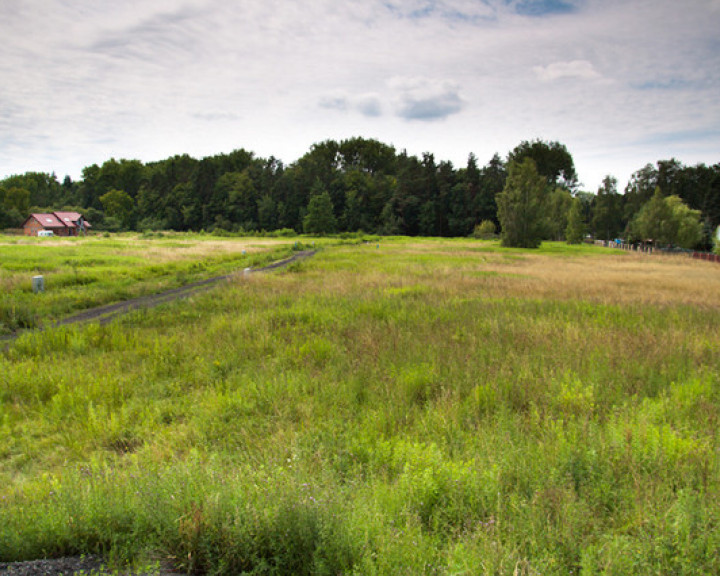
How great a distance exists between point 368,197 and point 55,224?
2867 inches

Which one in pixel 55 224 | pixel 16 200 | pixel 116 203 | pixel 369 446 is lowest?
pixel 369 446

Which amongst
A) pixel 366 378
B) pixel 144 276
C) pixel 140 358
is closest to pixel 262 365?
pixel 366 378

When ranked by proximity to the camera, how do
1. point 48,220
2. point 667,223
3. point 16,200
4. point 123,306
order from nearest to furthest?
point 123,306
point 667,223
point 48,220
point 16,200

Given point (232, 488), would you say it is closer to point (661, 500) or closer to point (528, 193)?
point (661, 500)

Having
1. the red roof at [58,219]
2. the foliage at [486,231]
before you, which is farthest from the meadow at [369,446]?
the red roof at [58,219]

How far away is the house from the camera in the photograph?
299 feet

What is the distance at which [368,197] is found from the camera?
10462 centimetres

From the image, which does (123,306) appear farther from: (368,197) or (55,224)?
(55,224)

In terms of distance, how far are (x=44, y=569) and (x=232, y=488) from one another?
47.9 inches

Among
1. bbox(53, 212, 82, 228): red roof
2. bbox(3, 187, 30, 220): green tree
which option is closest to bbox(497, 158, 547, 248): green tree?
bbox(53, 212, 82, 228): red roof

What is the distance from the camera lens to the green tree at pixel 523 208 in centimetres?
5538

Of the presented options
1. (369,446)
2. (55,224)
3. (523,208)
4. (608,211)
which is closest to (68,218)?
(55,224)

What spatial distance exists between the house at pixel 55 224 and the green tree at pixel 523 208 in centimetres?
9410

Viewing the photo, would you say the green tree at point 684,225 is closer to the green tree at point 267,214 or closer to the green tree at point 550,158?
the green tree at point 550,158
